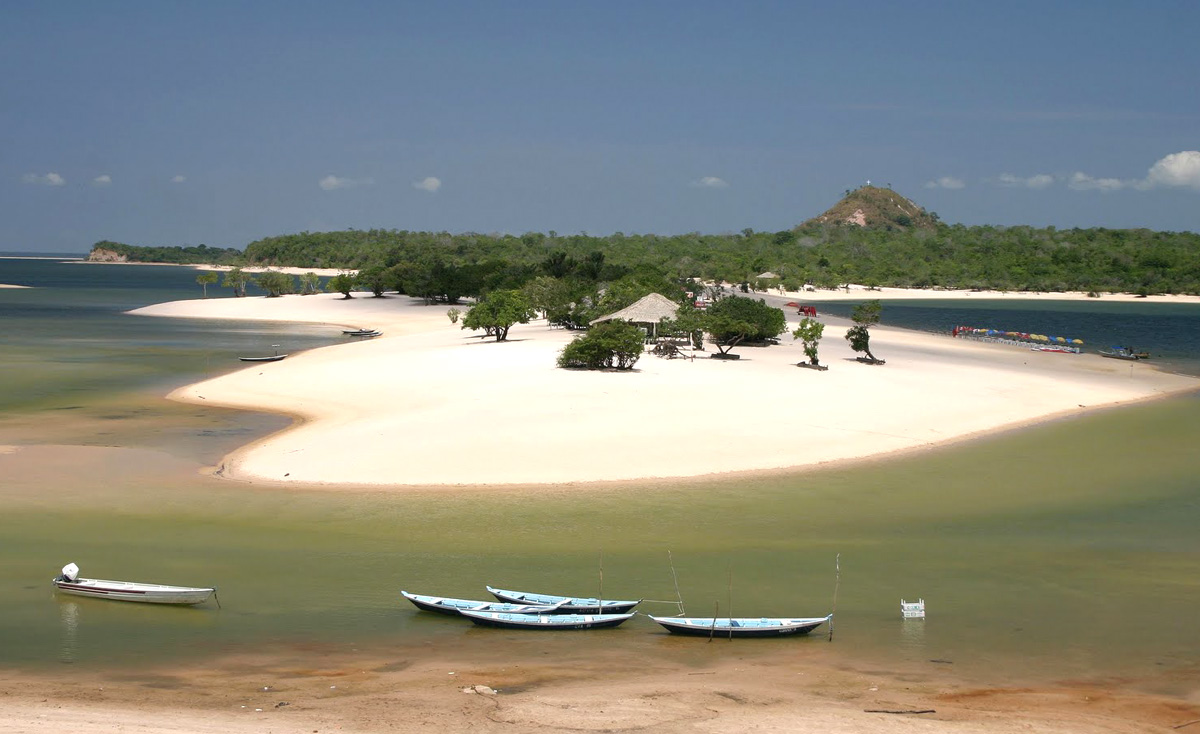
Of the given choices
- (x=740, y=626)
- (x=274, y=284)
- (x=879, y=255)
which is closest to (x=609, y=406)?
(x=740, y=626)

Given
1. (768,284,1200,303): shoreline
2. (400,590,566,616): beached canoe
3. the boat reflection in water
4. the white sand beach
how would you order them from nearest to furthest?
the boat reflection in water
(400,590,566,616): beached canoe
the white sand beach
(768,284,1200,303): shoreline

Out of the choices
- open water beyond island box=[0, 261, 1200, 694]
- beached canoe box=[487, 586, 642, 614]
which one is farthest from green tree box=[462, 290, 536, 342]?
beached canoe box=[487, 586, 642, 614]

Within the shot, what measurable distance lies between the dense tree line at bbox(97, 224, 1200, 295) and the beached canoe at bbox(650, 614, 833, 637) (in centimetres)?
6360

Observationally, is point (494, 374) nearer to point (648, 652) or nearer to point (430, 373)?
point (430, 373)

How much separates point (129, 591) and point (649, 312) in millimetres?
31949

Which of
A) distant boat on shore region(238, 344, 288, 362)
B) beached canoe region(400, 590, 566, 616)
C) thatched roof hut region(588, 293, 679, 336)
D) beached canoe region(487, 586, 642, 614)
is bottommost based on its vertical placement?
beached canoe region(400, 590, 566, 616)

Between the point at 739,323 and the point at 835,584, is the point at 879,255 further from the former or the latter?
the point at 835,584

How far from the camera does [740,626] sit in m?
15.7

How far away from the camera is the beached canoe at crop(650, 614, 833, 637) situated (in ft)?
51.3

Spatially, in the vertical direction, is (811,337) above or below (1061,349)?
above

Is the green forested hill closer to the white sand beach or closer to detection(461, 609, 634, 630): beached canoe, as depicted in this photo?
the white sand beach

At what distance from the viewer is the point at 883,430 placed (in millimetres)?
31297

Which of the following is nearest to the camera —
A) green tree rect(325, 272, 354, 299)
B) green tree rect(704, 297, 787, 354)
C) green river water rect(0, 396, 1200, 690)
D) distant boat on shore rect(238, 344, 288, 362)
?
green river water rect(0, 396, 1200, 690)

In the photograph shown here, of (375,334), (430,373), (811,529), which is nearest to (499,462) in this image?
(811,529)
